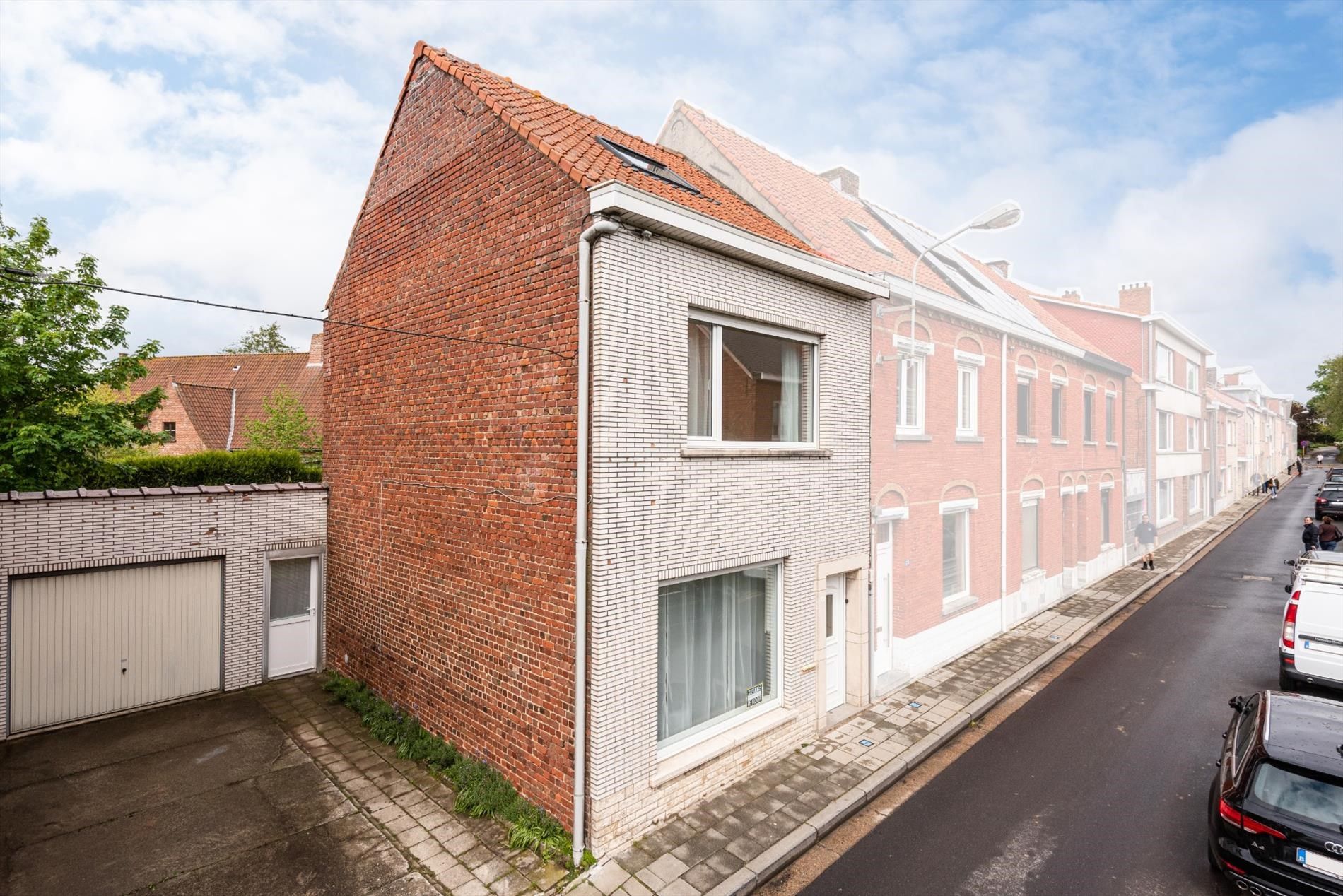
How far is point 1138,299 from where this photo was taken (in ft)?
78.7

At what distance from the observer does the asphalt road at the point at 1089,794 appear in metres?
6.09

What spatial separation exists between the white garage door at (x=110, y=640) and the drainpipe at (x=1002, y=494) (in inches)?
565

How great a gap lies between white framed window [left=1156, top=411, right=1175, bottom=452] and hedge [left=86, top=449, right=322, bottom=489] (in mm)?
28266

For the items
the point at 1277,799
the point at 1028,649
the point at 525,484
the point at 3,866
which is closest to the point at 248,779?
the point at 3,866

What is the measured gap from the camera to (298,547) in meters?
10.5

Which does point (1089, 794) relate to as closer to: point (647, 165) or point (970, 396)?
point (970, 396)

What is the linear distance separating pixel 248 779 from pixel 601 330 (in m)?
6.61

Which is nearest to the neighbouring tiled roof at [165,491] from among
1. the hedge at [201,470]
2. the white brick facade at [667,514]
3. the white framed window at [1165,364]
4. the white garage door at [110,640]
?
the hedge at [201,470]

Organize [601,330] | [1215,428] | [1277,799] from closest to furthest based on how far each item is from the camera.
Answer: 1. [1277,799]
2. [601,330]
3. [1215,428]

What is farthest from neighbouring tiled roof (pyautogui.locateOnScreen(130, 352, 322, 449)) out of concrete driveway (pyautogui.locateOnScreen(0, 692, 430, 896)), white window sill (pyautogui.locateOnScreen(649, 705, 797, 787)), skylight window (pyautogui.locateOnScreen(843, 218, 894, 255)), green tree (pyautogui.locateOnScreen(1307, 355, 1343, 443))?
green tree (pyautogui.locateOnScreen(1307, 355, 1343, 443))

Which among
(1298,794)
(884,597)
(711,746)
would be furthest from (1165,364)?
(711,746)

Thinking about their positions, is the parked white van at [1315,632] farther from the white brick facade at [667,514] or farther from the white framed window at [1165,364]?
the white framed window at [1165,364]

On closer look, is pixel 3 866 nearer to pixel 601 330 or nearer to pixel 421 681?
pixel 421 681

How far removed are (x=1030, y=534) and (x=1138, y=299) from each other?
14.7 metres
